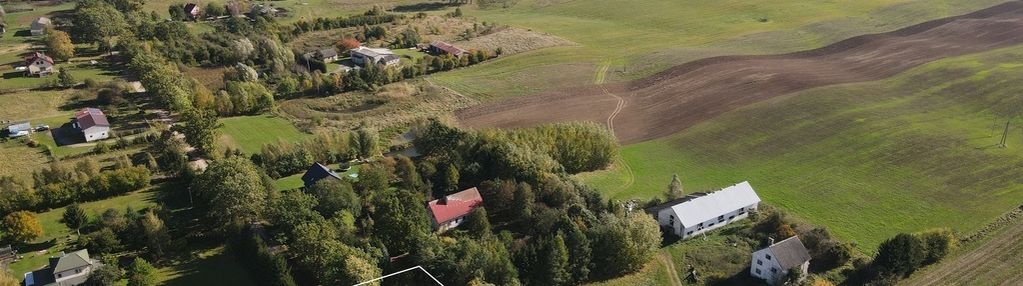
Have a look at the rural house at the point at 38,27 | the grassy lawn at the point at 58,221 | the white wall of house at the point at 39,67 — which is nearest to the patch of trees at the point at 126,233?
the grassy lawn at the point at 58,221

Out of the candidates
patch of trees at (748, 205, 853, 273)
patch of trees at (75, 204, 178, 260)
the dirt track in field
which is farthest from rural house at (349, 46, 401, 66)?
patch of trees at (748, 205, 853, 273)

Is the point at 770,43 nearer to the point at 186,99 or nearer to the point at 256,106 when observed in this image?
the point at 256,106

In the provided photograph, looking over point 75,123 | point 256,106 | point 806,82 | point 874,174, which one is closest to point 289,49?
point 256,106

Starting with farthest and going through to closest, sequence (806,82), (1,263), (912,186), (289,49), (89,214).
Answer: (289,49) < (806,82) < (912,186) < (89,214) < (1,263)

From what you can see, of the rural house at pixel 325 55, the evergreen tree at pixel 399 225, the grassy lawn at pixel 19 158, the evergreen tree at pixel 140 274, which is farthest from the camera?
the rural house at pixel 325 55

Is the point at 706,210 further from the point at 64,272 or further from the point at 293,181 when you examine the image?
the point at 64,272

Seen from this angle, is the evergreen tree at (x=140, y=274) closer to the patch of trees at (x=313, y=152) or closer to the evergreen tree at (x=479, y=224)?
the patch of trees at (x=313, y=152)

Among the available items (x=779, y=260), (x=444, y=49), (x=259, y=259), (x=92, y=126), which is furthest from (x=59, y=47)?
(x=779, y=260)
